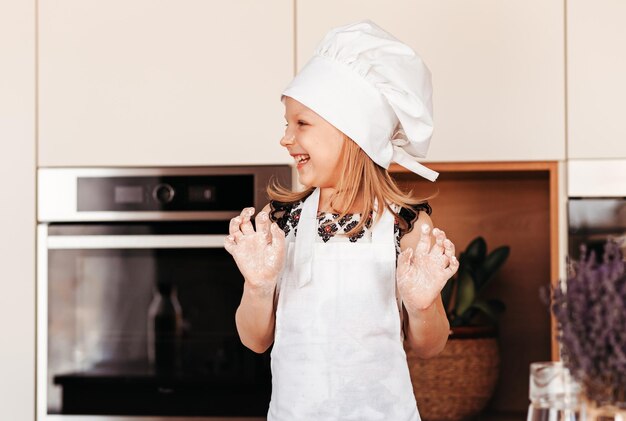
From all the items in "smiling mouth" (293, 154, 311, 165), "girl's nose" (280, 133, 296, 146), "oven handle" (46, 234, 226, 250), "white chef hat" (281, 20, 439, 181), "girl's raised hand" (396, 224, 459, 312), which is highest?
"white chef hat" (281, 20, 439, 181)

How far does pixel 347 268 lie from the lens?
1.27 metres

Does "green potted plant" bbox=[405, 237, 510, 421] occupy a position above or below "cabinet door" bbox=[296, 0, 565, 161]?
below

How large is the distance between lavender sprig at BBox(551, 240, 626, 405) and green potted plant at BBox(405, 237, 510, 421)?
1.20 meters

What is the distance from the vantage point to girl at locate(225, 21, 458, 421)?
4.02 ft

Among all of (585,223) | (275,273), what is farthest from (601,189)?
(275,273)

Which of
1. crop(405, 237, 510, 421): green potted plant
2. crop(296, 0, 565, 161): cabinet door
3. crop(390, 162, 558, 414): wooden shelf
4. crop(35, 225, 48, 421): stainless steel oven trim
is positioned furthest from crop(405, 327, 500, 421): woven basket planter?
crop(35, 225, 48, 421): stainless steel oven trim

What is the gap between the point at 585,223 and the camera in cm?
179

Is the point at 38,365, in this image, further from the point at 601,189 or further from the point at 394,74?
the point at 601,189

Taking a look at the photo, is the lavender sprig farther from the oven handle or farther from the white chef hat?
the oven handle

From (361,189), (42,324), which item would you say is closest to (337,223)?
(361,189)

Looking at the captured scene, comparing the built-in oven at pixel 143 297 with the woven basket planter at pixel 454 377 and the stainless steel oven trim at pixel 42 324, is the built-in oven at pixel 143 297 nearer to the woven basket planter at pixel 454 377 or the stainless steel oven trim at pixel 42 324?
the stainless steel oven trim at pixel 42 324

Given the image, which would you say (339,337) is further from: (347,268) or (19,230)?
(19,230)

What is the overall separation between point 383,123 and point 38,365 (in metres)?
1.00

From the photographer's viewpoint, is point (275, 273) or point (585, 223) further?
point (585, 223)
